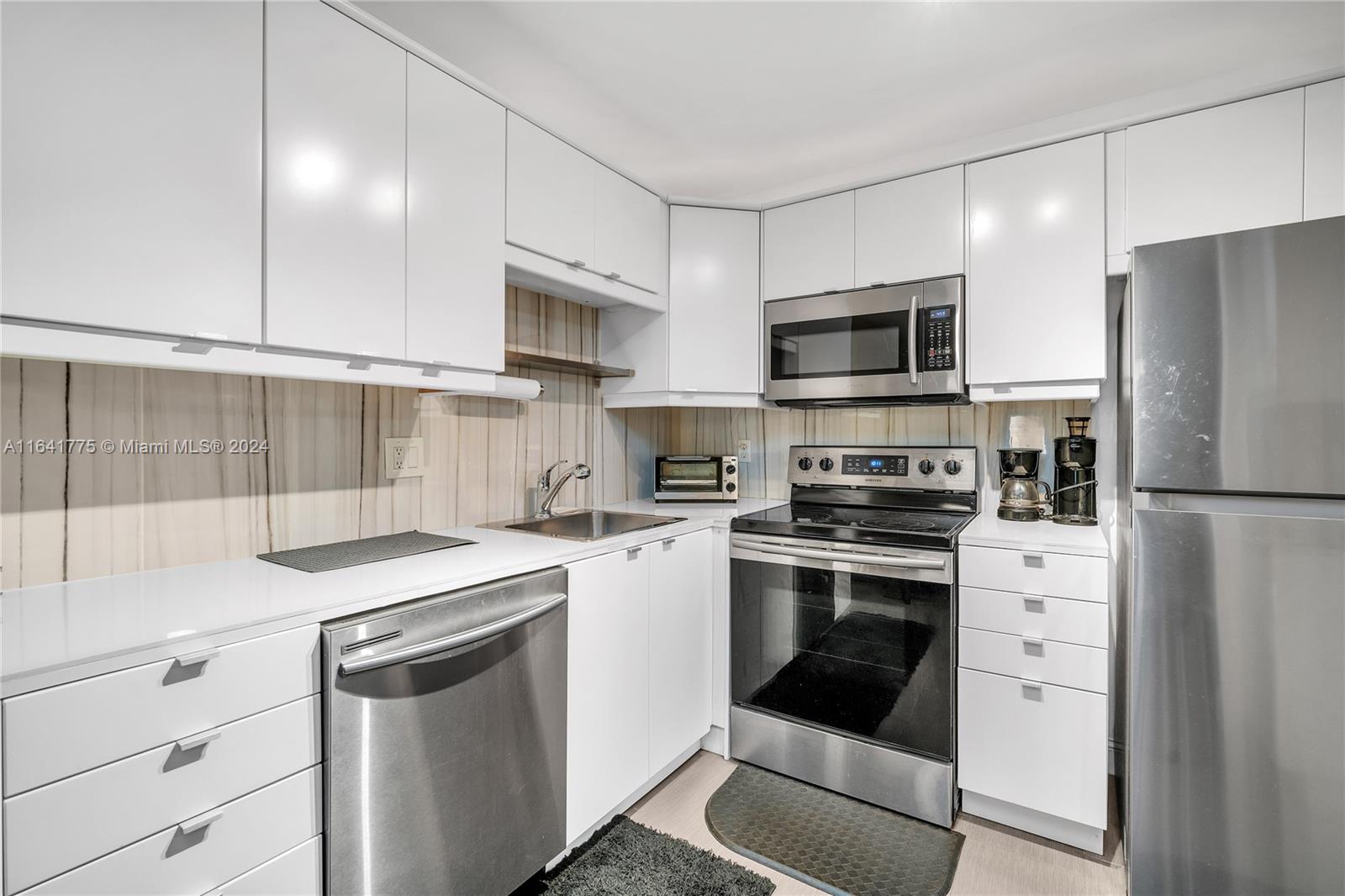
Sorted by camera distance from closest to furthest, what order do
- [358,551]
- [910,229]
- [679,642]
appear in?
[358,551] → [679,642] → [910,229]

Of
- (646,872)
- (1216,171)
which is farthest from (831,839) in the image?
(1216,171)

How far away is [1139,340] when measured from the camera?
1524 millimetres

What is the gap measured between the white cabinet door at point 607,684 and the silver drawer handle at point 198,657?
2.75 feet

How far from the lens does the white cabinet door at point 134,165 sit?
100 cm

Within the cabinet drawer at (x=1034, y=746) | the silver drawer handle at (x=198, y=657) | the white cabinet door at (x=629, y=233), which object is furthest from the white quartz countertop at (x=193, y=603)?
the cabinet drawer at (x=1034, y=746)

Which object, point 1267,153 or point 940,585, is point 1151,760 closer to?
point 940,585

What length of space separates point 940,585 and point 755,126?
1764 mm

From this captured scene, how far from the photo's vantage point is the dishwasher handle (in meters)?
1.17

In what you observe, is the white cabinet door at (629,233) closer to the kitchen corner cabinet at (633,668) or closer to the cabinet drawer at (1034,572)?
the kitchen corner cabinet at (633,668)

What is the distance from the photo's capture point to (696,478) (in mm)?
2738

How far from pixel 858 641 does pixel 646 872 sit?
0.95m

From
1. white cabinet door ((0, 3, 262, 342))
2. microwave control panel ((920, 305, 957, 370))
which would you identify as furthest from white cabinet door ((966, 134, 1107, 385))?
white cabinet door ((0, 3, 262, 342))

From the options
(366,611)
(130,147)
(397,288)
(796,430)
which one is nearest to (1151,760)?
(796,430)

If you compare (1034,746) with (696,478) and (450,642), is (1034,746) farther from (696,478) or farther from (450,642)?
(450,642)
